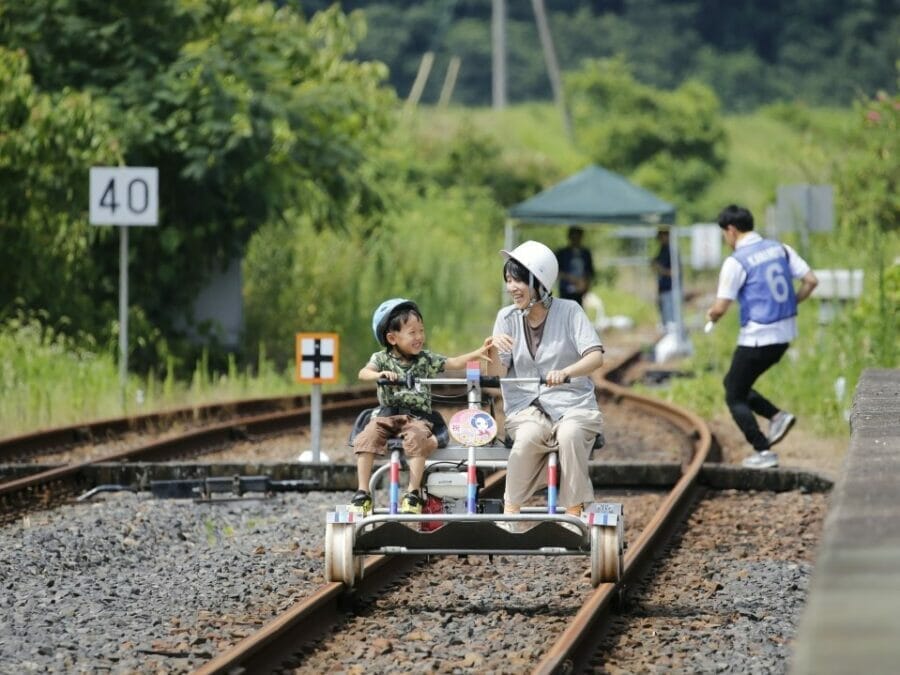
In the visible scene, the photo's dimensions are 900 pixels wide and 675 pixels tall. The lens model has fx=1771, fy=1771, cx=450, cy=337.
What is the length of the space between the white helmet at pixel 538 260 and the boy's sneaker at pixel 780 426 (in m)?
5.06

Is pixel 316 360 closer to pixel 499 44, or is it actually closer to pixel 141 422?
pixel 141 422

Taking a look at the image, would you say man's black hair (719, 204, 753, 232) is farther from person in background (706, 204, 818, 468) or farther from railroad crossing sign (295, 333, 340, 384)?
railroad crossing sign (295, 333, 340, 384)

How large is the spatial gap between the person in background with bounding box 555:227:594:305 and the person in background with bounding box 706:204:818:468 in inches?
386

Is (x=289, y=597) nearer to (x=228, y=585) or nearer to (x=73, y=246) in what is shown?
(x=228, y=585)

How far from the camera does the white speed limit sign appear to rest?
656 inches

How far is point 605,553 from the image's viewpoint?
7.82m

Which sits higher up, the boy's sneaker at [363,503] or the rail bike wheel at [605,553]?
the boy's sneaker at [363,503]

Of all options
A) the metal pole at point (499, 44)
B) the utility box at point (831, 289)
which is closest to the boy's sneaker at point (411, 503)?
the utility box at point (831, 289)

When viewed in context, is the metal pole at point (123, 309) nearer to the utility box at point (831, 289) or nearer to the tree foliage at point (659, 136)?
the utility box at point (831, 289)

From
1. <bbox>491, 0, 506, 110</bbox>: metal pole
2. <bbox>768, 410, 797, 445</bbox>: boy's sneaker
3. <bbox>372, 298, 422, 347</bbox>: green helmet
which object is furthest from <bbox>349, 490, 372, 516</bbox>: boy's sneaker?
<bbox>491, 0, 506, 110</bbox>: metal pole

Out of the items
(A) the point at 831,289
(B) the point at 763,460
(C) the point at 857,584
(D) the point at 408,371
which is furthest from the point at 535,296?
(A) the point at 831,289

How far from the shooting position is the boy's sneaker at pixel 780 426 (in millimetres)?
12625

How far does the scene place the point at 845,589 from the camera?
170 inches

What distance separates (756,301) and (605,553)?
489cm
